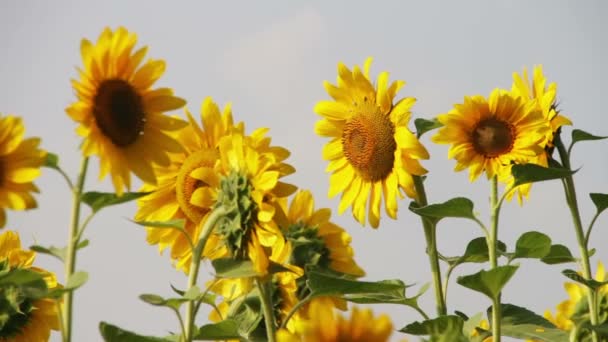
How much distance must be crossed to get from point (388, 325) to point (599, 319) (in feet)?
6.76

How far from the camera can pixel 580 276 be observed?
10.2ft

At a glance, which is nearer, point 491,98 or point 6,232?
point 6,232

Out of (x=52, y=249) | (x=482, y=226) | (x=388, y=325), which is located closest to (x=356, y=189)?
(x=482, y=226)

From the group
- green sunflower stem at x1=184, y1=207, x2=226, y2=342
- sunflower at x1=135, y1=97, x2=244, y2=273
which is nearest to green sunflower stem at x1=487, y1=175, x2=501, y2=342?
sunflower at x1=135, y1=97, x2=244, y2=273

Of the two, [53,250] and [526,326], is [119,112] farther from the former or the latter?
[526,326]

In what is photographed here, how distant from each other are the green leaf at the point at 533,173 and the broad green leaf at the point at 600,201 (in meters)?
0.45

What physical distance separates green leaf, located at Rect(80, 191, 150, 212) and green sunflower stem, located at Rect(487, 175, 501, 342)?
1.26m

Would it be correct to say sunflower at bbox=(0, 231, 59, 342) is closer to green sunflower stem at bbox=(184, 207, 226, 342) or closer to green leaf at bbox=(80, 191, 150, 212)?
green sunflower stem at bbox=(184, 207, 226, 342)

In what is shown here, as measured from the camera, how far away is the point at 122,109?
85.9 inches

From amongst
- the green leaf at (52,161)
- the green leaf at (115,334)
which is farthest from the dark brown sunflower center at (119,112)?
the green leaf at (115,334)

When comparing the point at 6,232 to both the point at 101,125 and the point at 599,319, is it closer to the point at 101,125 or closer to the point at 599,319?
the point at 101,125

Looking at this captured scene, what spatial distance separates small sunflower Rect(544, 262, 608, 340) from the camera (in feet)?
11.1

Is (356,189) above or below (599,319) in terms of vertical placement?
above

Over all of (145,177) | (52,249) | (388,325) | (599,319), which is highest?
(145,177)
